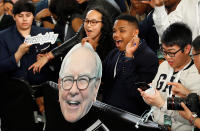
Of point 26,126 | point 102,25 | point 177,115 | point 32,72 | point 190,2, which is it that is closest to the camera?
point 177,115

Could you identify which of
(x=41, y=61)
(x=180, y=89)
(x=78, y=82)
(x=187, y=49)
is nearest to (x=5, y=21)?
(x=41, y=61)

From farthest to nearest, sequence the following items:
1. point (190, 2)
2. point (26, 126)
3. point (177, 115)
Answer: point (26, 126)
point (190, 2)
point (177, 115)

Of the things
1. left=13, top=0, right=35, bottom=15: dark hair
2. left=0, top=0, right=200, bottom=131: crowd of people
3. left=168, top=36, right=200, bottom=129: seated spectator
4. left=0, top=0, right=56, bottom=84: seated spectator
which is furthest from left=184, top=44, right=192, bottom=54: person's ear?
left=13, top=0, right=35, bottom=15: dark hair

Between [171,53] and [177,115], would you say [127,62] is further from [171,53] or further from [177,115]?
[177,115]

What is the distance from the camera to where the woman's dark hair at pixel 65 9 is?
3422mm

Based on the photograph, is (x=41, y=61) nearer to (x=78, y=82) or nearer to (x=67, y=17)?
(x=67, y=17)

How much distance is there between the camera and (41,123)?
311cm

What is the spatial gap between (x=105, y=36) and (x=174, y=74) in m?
0.85

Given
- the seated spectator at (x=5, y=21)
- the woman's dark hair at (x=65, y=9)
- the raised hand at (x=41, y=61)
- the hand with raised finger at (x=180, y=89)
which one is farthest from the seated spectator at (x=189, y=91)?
the seated spectator at (x=5, y=21)

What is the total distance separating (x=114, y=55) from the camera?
2688mm

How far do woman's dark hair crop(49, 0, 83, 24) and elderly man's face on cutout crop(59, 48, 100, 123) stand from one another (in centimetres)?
145

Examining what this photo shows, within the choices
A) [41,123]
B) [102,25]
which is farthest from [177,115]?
[41,123]

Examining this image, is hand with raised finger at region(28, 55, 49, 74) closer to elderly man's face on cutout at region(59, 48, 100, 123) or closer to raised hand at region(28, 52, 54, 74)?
raised hand at region(28, 52, 54, 74)

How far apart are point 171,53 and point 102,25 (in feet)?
2.76
